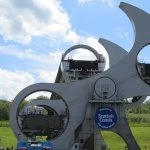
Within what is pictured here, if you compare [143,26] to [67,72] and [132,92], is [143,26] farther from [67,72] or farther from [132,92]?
[67,72]

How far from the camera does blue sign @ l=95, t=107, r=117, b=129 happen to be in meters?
45.5

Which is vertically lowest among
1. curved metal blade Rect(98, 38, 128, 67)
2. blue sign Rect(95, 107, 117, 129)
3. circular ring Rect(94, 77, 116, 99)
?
blue sign Rect(95, 107, 117, 129)

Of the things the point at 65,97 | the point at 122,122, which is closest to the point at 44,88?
the point at 65,97

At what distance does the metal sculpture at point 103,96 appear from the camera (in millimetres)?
45719

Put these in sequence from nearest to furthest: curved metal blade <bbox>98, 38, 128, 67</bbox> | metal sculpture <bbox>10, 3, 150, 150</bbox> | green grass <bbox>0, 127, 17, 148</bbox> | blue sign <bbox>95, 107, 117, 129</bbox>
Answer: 1. blue sign <bbox>95, 107, 117, 129</bbox>
2. metal sculpture <bbox>10, 3, 150, 150</bbox>
3. curved metal blade <bbox>98, 38, 128, 67</bbox>
4. green grass <bbox>0, 127, 17, 148</bbox>

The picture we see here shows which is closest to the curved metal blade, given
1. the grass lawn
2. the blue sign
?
the blue sign

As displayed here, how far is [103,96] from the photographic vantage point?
46.2 meters

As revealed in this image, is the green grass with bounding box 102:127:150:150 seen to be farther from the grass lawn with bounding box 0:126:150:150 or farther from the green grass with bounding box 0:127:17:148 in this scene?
the green grass with bounding box 0:127:17:148

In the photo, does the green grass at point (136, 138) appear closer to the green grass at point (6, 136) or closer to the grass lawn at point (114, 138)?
the grass lawn at point (114, 138)

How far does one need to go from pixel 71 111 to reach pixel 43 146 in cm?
1126

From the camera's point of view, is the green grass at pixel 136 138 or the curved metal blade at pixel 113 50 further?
the green grass at pixel 136 138

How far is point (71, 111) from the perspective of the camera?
1841 inches

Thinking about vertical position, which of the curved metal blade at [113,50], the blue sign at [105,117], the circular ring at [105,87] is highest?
the curved metal blade at [113,50]

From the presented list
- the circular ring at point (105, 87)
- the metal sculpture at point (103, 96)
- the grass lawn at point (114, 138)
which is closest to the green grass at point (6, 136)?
the grass lawn at point (114, 138)
